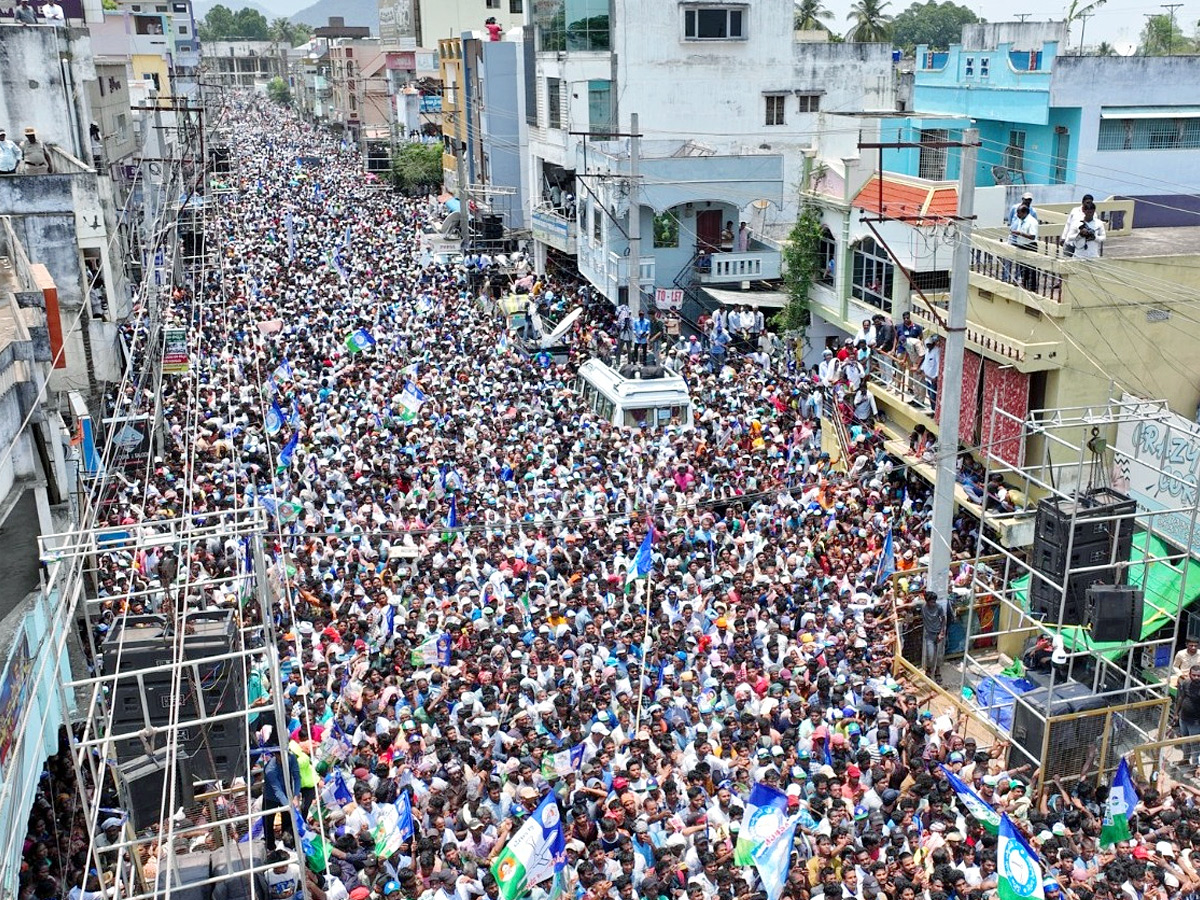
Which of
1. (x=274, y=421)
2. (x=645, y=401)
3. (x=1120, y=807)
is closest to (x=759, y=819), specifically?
(x=1120, y=807)

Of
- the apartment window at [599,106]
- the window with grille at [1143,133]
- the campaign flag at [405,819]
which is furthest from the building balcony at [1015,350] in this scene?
the apartment window at [599,106]

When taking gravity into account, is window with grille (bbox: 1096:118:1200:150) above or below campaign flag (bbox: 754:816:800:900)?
above

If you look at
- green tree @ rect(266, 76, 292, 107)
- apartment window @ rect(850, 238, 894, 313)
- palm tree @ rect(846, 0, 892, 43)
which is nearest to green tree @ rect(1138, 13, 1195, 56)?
palm tree @ rect(846, 0, 892, 43)

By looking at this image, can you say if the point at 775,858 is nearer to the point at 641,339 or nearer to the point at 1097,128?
the point at 641,339

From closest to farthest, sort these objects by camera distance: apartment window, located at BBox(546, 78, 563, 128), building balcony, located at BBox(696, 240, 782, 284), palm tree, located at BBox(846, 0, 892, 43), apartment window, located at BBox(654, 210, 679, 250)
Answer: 1. building balcony, located at BBox(696, 240, 782, 284)
2. apartment window, located at BBox(654, 210, 679, 250)
3. apartment window, located at BBox(546, 78, 563, 128)
4. palm tree, located at BBox(846, 0, 892, 43)

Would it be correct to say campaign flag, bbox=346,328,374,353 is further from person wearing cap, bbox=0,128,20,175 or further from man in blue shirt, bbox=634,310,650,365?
person wearing cap, bbox=0,128,20,175

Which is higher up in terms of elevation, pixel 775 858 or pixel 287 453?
pixel 287 453
